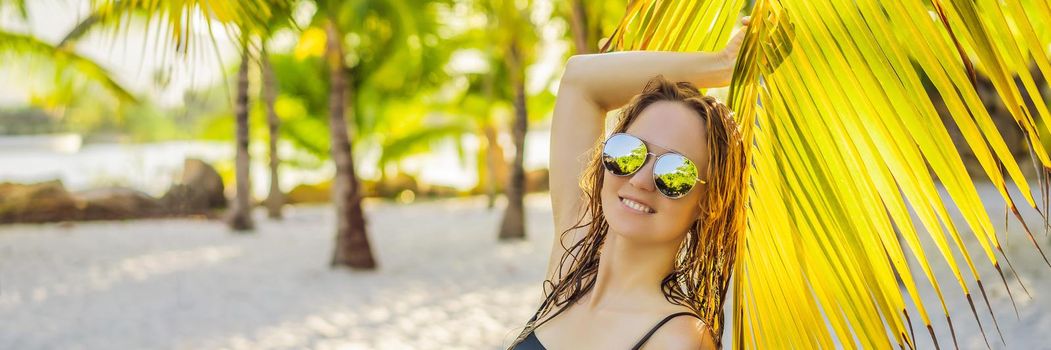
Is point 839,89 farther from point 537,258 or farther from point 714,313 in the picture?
point 537,258

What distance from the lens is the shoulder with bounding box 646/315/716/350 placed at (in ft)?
4.73

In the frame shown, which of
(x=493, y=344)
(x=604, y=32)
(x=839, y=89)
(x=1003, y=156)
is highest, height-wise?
(x=604, y=32)

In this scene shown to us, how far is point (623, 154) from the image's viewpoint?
1471mm

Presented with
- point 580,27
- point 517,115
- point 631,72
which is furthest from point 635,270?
point 517,115

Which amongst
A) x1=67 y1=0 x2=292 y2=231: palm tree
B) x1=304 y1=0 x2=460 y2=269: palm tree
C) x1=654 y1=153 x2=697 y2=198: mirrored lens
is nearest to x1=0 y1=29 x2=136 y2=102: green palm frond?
x1=304 y1=0 x2=460 y2=269: palm tree

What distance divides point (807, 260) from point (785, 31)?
1.13ft

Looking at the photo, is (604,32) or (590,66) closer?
(590,66)

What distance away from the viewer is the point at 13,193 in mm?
17250

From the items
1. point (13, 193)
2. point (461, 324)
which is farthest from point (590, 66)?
point (13, 193)

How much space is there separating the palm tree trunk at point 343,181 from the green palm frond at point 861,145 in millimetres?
9556

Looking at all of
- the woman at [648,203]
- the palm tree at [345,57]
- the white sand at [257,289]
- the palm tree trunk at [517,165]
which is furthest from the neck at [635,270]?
the palm tree trunk at [517,165]

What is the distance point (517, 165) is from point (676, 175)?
475 inches

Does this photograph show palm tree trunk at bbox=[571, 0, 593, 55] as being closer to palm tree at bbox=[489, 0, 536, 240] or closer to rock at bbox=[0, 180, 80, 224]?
palm tree at bbox=[489, 0, 536, 240]

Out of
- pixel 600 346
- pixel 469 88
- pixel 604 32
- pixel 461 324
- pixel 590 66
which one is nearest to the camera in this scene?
pixel 600 346
